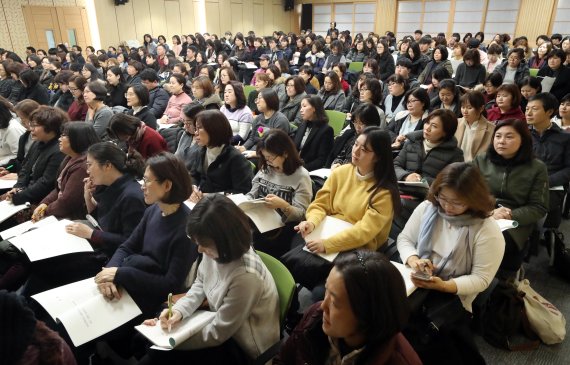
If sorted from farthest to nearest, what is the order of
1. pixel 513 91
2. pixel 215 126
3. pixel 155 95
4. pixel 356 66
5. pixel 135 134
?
pixel 356 66 → pixel 155 95 → pixel 513 91 → pixel 135 134 → pixel 215 126

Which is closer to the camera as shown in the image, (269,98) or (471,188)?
(471,188)

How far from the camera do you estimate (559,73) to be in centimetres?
548

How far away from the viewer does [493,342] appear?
2.21 m

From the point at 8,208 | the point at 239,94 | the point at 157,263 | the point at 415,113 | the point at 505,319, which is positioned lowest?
the point at 505,319

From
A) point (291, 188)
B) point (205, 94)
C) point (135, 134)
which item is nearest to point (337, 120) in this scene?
point (205, 94)

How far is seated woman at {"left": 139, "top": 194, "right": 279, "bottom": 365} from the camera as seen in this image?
5.08 ft

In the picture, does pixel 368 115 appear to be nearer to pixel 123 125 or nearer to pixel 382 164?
pixel 382 164

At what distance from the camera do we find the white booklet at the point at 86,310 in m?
1.61

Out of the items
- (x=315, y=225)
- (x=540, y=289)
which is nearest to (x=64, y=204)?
(x=315, y=225)

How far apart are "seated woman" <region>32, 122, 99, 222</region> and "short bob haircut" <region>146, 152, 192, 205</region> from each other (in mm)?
1022

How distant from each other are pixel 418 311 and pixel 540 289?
1.52m

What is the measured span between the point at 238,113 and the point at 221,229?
3.16 meters

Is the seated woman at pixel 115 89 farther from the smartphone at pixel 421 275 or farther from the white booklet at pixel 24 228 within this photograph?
the smartphone at pixel 421 275

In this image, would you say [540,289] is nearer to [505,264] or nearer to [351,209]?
[505,264]
